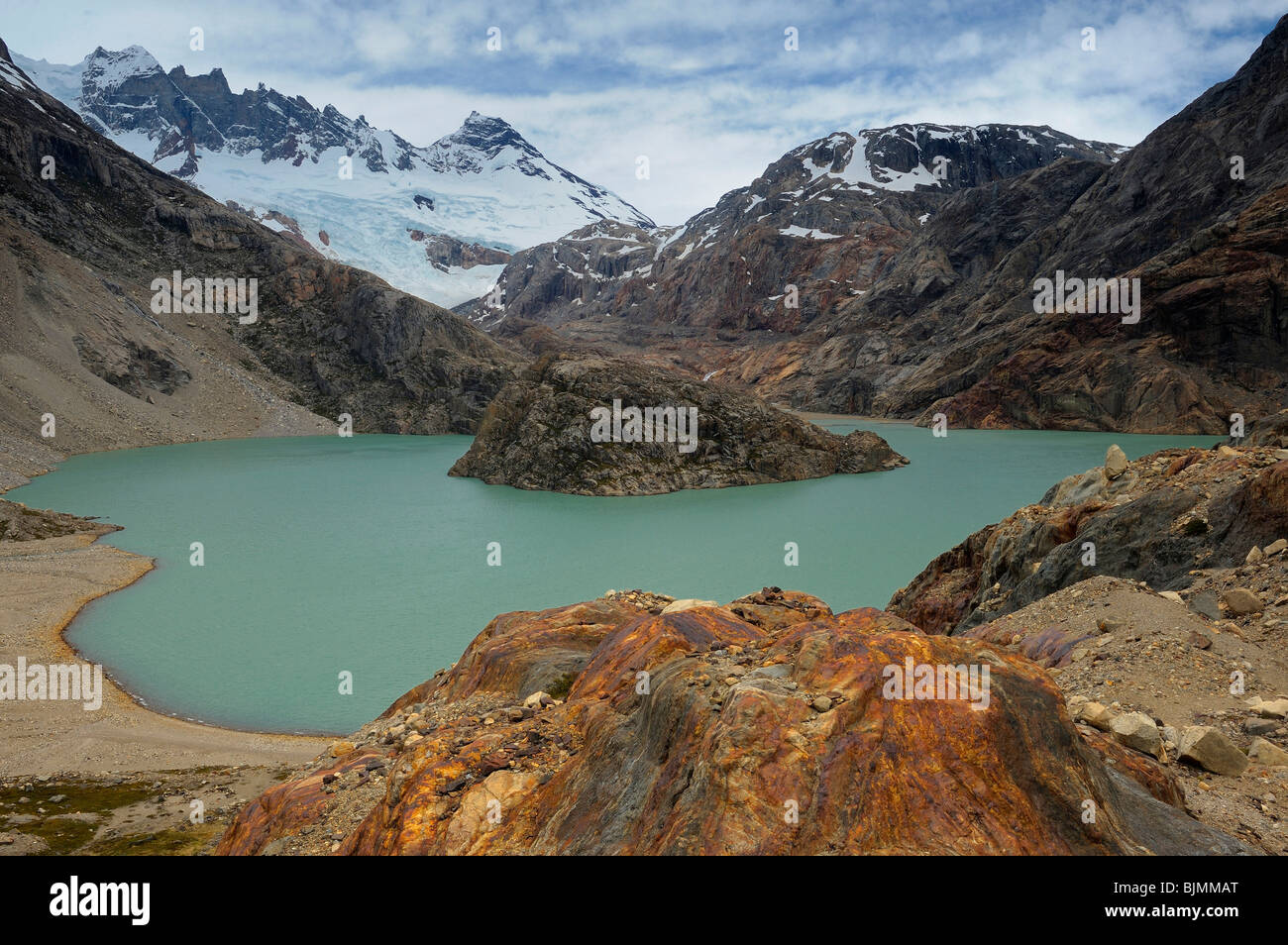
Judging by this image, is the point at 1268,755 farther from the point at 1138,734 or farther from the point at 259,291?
the point at 259,291

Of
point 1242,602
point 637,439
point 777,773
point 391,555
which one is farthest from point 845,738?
point 637,439

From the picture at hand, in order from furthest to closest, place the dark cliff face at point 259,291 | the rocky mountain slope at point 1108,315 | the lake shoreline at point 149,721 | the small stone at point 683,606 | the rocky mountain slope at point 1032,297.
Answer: the dark cliff face at point 259,291, the rocky mountain slope at point 1032,297, the rocky mountain slope at point 1108,315, the lake shoreline at point 149,721, the small stone at point 683,606

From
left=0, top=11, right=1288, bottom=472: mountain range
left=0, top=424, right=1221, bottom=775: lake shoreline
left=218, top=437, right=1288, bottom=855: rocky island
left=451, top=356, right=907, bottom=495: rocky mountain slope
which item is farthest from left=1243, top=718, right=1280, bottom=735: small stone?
left=0, top=11, right=1288, bottom=472: mountain range

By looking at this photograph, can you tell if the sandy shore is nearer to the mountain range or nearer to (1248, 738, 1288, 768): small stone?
(1248, 738, 1288, 768): small stone

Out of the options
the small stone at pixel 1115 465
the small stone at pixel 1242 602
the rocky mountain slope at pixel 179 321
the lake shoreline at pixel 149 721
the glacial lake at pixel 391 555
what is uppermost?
the rocky mountain slope at pixel 179 321

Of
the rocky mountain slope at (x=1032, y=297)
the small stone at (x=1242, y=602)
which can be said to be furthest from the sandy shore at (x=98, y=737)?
the rocky mountain slope at (x=1032, y=297)

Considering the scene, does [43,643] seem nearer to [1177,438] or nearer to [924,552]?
[924,552]

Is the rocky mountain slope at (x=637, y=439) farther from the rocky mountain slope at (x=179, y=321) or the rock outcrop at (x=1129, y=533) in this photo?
the rocky mountain slope at (x=179, y=321)

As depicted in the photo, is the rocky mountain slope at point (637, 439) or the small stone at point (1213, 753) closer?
the small stone at point (1213, 753)

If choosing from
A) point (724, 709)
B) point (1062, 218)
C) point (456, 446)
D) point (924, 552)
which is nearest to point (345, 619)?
point (724, 709)
